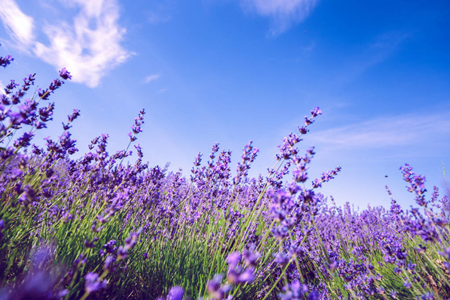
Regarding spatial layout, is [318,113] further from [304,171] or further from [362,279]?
[362,279]

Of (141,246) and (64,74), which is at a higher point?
(64,74)

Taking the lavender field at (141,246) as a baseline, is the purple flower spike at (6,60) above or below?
above

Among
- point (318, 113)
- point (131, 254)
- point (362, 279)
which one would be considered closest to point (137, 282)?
point (131, 254)

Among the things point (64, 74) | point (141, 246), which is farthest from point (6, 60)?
point (141, 246)

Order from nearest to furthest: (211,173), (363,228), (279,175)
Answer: (279,175)
(211,173)
(363,228)

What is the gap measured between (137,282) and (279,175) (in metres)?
2.58

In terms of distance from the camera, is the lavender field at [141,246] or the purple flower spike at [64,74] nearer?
the lavender field at [141,246]

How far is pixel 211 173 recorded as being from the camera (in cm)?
396

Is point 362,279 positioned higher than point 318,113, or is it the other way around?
point 318,113

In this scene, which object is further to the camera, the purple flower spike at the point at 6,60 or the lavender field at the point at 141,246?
the purple flower spike at the point at 6,60

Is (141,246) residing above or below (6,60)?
below

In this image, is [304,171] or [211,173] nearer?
[304,171]

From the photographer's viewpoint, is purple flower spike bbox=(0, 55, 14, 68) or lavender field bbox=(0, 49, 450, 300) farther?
purple flower spike bbox=(0, 55, 14, 68)

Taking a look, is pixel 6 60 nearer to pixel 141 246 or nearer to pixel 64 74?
pixel 64 74
